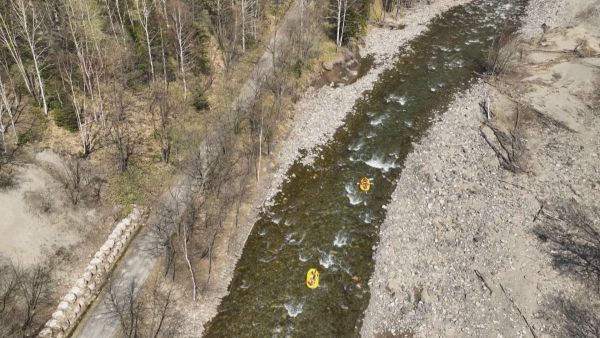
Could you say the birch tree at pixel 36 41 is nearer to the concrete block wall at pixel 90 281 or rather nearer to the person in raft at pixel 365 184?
the concrete block wall at pixel 90 281

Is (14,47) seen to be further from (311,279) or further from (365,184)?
(365,184)

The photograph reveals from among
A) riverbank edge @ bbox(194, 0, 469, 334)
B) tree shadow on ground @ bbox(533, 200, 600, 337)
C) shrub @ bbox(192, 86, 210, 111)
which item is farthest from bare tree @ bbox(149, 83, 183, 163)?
tree shadow on ground @ bbox(533, 200, 600, 337)

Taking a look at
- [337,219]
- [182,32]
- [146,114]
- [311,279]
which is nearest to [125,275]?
[311,279]

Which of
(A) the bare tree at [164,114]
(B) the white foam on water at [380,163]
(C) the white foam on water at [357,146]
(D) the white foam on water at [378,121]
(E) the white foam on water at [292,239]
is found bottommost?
(E) the white foam on water at [292,239]

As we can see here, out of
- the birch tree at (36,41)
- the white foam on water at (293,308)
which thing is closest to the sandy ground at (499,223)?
the white foam on water at (293,308)

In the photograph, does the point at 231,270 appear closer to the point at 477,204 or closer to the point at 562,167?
the point at 477,204

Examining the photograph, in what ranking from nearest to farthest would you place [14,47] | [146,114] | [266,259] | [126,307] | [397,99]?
[126,307] → [266,259] → [14,47] → [146,114] → [397,99]

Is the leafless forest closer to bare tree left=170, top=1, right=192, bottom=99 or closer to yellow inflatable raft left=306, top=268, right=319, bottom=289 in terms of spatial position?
bare tree left=170, top=1, right=192, bottom=99
